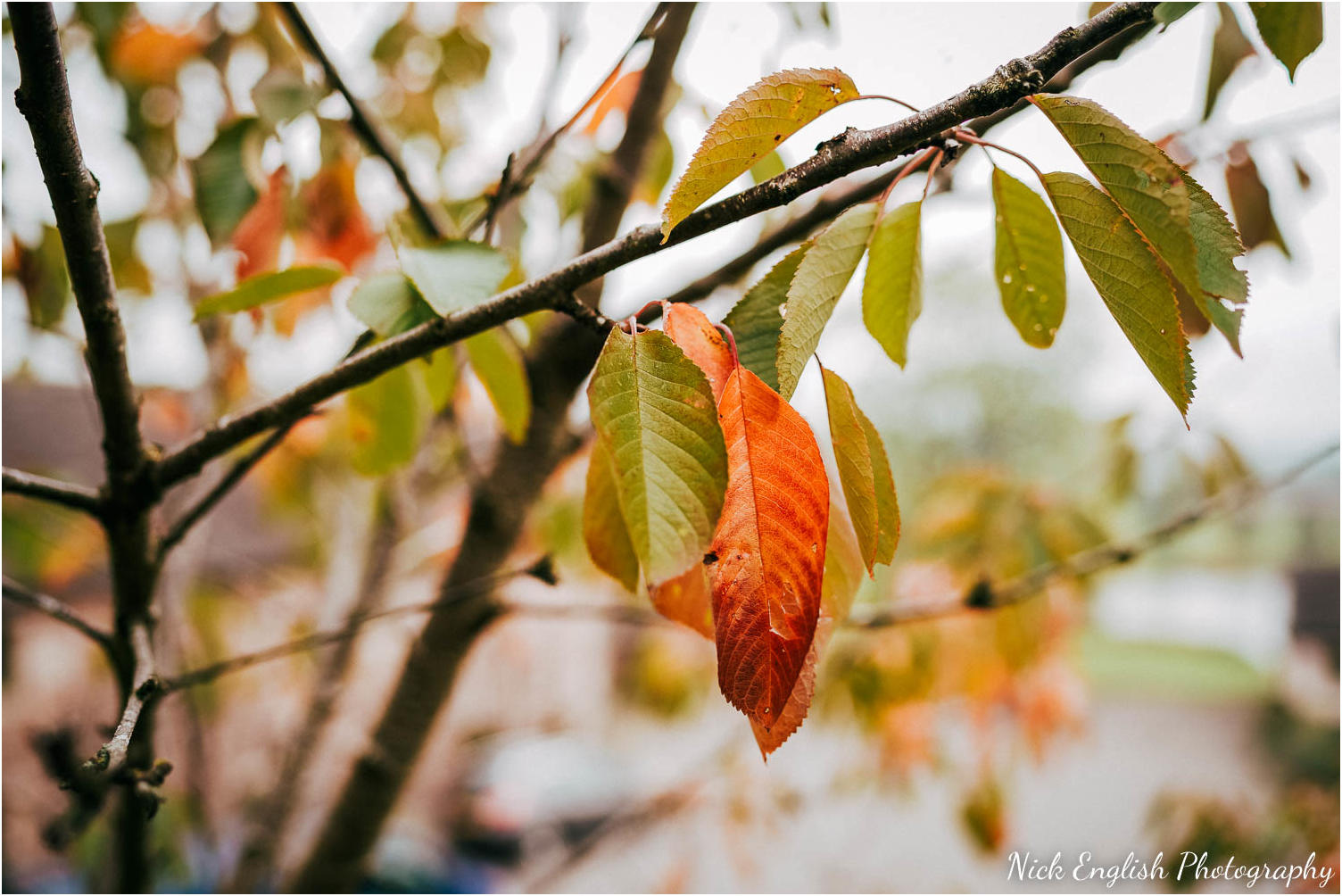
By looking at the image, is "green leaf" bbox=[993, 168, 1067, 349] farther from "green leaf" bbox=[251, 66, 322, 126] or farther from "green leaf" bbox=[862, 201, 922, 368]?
"green leaf" bbox=[251, 66, 322, 126]

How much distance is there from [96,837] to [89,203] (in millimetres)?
1551

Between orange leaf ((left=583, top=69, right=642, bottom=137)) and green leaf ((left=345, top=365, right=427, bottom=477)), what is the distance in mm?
317

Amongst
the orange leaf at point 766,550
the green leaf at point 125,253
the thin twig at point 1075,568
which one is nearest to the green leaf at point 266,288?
the orange leaf at point 766,550

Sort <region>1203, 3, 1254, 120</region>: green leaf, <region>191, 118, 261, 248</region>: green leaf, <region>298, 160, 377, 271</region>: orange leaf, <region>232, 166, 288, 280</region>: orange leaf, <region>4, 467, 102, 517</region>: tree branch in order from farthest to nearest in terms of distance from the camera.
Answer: <region>298, 160, 377, 271</region>: orange leaf → <region>232, 166, 288, 280</region>: orange leaf → <region>191, 118, 261, 248</region>: green leaf → <region>1203, 3, 1254, 120</region>: green leaf → <region>4, 467, 102, 517</region>: tree branch

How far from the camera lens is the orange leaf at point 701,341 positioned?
0.82ft

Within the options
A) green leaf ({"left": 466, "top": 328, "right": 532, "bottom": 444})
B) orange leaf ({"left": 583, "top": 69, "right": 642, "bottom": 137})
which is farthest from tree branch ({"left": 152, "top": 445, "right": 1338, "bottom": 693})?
orange leaf ({"left": 583, "top": 69, "right": 642, "bottom": 137})

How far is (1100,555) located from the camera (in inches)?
26.2

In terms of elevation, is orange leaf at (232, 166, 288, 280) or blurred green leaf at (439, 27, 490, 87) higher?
blurred green leaf at (439, 27, 490, 87)

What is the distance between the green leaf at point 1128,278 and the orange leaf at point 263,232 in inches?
26.7

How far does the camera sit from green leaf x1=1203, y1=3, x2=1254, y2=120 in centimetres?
43

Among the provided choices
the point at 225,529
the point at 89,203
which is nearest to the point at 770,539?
the point at 89,203

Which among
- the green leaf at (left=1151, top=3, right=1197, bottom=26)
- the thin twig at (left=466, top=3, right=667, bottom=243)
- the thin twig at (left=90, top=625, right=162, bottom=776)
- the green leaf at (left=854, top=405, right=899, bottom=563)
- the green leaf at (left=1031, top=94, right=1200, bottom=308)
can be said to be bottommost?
the green leaf at (left=854, top=405, right=899, bottom=563)

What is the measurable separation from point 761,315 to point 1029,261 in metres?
0.12

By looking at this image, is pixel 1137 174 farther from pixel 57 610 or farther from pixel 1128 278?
pixel 57 610
